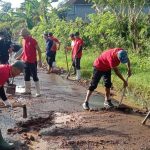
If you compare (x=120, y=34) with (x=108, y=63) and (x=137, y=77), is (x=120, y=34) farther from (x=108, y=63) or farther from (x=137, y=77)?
(x=108, y=63)

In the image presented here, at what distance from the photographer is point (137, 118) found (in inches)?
364

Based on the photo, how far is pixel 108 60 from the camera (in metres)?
9.60

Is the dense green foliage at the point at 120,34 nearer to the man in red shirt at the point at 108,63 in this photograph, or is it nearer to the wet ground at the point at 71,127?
the man in red shirt at the point at 108,63

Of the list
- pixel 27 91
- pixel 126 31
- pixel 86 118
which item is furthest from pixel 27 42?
pixel 126 31

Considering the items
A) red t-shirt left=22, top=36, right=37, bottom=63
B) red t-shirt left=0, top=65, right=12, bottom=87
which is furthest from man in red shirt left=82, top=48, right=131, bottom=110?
red t-shirt left=0, top=65, right=12, bottom=87

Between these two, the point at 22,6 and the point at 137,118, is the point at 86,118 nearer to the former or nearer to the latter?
the point at 137,118

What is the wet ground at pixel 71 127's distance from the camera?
292 inches

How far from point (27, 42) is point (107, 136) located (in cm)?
503

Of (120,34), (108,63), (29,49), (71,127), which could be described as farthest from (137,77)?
(120,34)

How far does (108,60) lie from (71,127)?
6.54 feet

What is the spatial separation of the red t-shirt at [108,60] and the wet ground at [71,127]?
3.54 feet

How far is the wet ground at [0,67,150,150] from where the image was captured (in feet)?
24.3

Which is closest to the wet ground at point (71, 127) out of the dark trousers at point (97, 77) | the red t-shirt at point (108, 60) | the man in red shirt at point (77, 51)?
the dark trousers at point (97, 77)

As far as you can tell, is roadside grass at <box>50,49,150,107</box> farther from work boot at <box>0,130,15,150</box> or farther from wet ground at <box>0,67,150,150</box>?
work boot at <box>0,130,15,150</box>
